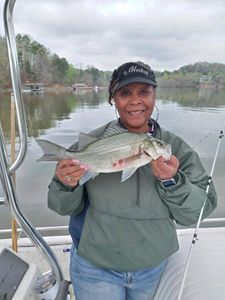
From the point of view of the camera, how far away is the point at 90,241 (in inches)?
67.6

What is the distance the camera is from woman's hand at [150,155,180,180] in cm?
146

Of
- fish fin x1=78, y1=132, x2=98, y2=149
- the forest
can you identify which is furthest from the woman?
the forest

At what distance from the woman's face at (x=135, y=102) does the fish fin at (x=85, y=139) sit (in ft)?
0.63

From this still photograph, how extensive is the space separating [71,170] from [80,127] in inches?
442

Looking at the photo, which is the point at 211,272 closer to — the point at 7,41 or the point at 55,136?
the point at 7,41

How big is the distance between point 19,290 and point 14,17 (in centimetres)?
133

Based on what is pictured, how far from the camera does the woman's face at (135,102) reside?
1.63 metres

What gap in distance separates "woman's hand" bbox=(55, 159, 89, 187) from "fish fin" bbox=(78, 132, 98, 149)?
0.13m

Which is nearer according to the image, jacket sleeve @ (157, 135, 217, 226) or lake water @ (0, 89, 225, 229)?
jacket sleeve @ (157, 135, 217, 226)

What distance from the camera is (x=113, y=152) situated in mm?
1620

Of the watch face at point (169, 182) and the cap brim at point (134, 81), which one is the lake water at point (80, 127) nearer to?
the cap brim at point (134, 81)

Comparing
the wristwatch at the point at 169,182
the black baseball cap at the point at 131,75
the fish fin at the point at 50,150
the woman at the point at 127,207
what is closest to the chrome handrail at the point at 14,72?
the fish fin at the point at 50,150

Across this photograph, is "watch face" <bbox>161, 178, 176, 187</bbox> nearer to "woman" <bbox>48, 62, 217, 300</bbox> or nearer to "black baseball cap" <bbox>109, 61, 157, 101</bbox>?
"woman" <bbox>48, 62, 217, 300</bbox>

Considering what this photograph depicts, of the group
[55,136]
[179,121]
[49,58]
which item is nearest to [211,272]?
[49,58]
